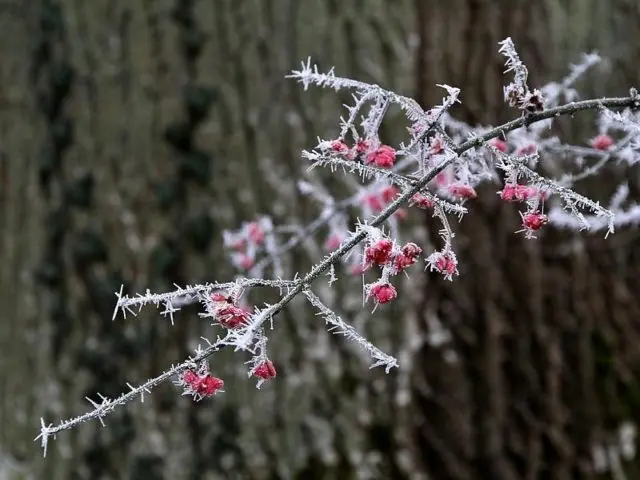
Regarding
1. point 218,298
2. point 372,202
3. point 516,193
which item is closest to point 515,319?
point 372,202

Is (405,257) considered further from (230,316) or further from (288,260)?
(288,260)

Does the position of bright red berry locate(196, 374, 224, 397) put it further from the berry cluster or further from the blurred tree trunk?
the blurred tree trunk

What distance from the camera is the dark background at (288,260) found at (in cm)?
112

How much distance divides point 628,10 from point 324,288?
695 mm

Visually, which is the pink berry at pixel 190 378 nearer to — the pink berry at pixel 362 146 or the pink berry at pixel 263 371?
the pink berry at pixel 263 371

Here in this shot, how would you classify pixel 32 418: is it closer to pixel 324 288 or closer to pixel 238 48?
pixel 324 288

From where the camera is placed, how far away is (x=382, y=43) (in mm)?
1132

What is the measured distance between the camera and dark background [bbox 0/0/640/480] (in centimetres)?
112

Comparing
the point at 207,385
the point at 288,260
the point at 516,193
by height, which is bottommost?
the point at 207,385

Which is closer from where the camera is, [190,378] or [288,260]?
[190,378]

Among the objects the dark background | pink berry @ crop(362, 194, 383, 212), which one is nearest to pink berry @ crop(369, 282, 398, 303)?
pink berry @ crop(362, 194, 383, 212)

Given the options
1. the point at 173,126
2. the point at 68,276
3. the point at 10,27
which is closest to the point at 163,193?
the point at 173,126

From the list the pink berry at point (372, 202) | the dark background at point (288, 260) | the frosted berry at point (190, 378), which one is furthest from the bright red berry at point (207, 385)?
the dark background at point (288, 260)

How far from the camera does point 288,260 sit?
112 centimetres
